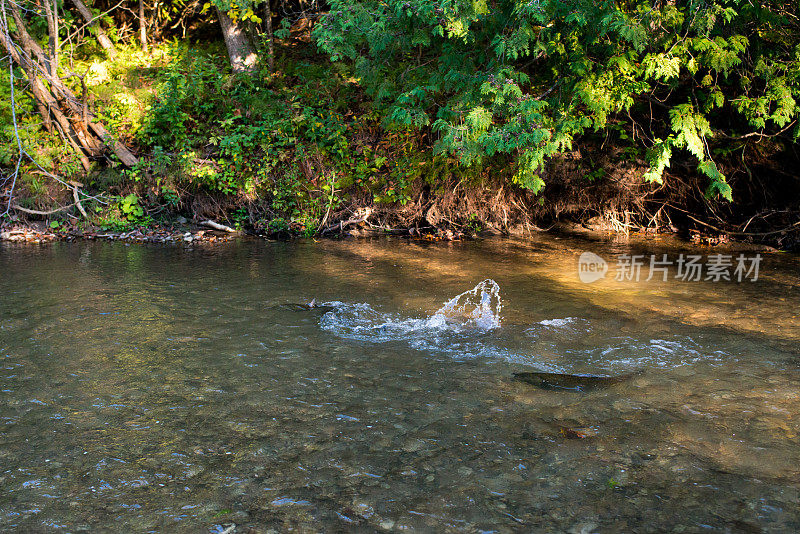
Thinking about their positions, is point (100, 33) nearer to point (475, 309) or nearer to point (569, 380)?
point (475, 309)

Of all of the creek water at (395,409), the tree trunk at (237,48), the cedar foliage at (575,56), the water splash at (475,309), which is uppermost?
the tree trunk at (237,48)

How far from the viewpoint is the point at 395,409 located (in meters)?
3.93

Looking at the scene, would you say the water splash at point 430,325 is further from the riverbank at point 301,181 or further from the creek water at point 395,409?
the riverbank at point 301,181

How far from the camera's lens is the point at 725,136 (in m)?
9.45

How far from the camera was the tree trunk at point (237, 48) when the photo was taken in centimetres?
1312

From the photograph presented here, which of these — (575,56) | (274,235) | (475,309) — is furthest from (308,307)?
(274,235)

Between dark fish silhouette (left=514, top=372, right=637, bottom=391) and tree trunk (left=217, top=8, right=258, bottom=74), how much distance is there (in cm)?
1078

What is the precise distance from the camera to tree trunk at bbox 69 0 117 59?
1309cm

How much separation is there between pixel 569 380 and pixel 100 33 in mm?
13564

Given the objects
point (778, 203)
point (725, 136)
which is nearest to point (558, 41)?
point (725, 136)

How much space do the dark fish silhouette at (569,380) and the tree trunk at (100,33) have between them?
12664 millimetres

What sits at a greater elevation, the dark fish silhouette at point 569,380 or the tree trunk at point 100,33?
the tree trunk at point 100,33

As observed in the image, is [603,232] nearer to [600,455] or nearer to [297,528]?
[600,455]

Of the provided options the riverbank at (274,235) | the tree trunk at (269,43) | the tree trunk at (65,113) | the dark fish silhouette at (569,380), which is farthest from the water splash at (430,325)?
the tree trunk at (269,43)
